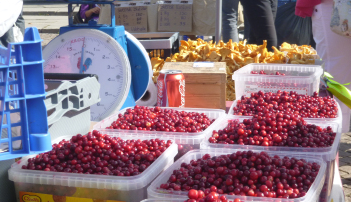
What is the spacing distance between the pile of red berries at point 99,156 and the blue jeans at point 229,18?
9.60ft

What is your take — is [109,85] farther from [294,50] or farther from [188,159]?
[294,50]

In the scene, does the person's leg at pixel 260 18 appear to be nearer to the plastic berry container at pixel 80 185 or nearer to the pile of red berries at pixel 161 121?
the pile of red berries at pixel 161 121

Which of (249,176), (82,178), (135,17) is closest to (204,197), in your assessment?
(249,176)

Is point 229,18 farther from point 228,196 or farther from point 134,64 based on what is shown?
point 228,196

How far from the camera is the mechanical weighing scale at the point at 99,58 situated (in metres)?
1.96

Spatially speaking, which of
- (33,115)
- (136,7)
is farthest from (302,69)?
(136,7)

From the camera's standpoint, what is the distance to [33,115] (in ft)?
3.13

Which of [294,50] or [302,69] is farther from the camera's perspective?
[294,50]

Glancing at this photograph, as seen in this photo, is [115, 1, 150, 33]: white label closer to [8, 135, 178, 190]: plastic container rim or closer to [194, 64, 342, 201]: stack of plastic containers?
[194, 64, 342, 201]: stack of plastic containers

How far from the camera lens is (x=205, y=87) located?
229cm

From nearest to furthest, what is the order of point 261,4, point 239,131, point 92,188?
point 92,188, point 239,131, point 261,4

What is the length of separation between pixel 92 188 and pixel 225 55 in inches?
82.5

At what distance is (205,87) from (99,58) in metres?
0.66

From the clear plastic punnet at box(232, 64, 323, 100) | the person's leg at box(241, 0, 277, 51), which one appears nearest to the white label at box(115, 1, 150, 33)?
the person's leg at box(241, 0, 277, 51)
